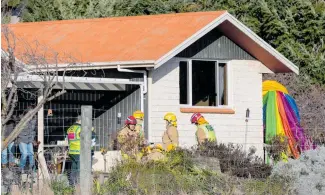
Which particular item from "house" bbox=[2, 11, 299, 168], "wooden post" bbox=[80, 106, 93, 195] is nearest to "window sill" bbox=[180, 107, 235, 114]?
"house" bbox=[2, 11, 299, 168]

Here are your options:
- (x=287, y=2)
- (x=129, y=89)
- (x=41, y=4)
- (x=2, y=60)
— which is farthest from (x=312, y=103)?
(x=2, y=60)

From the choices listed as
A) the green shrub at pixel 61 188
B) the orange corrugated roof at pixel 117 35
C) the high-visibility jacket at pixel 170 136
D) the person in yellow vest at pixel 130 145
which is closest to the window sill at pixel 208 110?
the orange corrugated roof at pixel 117 35

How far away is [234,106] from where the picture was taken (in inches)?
872

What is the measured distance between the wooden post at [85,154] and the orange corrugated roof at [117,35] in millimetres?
5853

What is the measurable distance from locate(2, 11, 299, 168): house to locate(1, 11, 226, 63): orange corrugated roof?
0.02m

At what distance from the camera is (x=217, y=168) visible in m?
15.5

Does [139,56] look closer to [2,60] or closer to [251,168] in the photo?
[251,168]

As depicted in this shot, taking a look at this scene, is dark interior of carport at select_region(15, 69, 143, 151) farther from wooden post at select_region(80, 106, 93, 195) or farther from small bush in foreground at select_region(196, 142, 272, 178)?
wooden post at select_region(80, 106, 93, 195)

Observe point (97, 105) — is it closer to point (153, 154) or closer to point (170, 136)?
point (170, 136)

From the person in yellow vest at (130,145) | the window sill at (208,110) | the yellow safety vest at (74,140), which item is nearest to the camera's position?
the person in yellow vest at (130,145)

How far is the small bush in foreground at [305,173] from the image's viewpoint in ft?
50.0

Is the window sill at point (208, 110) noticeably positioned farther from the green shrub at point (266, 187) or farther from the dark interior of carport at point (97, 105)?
the green shrub at point (266, 187)

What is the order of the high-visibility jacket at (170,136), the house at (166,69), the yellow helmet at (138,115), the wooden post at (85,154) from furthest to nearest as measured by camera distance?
the house at (166,69)
the yellow helmet at (138,115)
the high-visibility jacket at (170,136)
the wooden post at (85,154)

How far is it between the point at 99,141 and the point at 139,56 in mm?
2181
